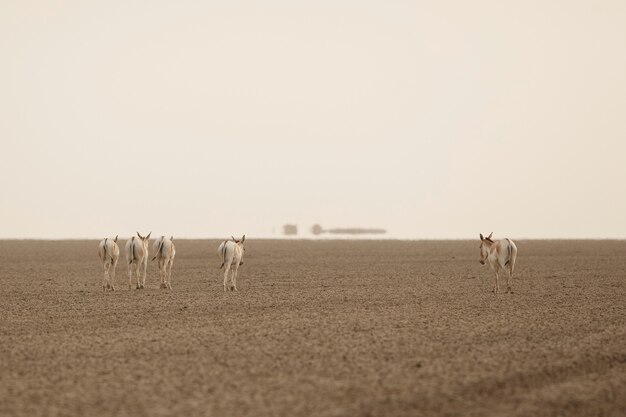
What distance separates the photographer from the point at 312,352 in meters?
14.0

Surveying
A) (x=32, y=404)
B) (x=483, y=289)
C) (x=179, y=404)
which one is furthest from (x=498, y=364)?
→ (x=483, y=289)

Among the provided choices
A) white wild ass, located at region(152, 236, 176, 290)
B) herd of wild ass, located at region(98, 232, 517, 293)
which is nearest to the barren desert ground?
herd of wild ass, located at region(98, 232, 517, 293)

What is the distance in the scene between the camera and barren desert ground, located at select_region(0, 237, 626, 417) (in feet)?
33.6

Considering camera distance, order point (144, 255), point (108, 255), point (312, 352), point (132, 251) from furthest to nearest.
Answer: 1. point (144, 255)
2. point (132, 251)
3. point (108, 255)
4. point (312, 352)

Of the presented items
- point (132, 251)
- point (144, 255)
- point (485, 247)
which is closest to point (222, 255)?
point (144, 255)

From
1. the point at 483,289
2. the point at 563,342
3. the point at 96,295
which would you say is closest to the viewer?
the point at 563,342

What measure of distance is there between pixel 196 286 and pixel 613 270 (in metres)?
23.7

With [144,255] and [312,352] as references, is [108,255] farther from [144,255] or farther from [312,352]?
[312,352]

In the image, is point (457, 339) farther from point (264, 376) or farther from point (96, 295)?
point (96, 295)

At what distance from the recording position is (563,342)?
15.4m

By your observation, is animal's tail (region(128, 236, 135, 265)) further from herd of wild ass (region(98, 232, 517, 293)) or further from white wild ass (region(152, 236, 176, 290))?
white wild ass (region(152, 236, 176, 290))

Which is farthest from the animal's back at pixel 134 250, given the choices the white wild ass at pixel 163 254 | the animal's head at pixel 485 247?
the animal's head at pixel 485 247

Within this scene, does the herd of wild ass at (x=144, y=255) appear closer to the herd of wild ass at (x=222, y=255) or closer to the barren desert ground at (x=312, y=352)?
the herd of wild ass at (x=222, y=255)

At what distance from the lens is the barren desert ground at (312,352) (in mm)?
10227
